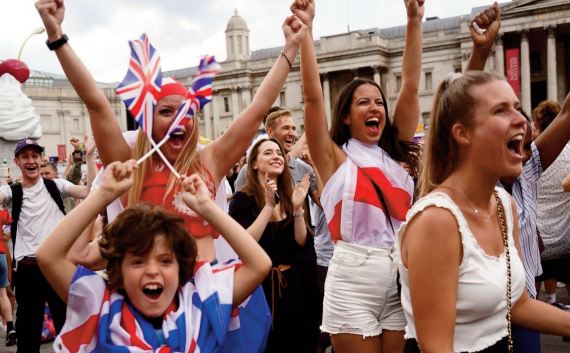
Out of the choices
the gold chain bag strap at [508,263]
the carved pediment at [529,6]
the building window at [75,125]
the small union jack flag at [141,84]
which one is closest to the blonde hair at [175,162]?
the small union jack flag at [141,84]

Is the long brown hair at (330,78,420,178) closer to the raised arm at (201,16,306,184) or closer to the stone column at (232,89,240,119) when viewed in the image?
the raised arm at (201,16,306,184)

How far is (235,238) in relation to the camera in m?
2.19

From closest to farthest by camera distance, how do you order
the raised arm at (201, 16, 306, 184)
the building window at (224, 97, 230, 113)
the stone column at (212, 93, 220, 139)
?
the raised arm at (201, 16, 306, 184) < the stone column at (212, 93, 220, 139) < the building window at (224, 97, 230, 113)

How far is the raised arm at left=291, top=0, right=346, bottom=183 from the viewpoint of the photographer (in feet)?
10.4

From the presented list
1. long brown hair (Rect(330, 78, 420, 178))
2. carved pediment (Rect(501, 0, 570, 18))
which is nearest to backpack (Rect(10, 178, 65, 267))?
long brown hair (Rect(330, 78, 420, 178))

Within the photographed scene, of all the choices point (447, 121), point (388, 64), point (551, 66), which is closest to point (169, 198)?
point (447, 121)

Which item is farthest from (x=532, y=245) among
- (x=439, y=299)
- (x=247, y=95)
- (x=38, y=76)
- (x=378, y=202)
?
(x=38, y=76)

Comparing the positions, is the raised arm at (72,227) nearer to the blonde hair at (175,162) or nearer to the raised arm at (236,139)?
the blonde hair at (175,162)

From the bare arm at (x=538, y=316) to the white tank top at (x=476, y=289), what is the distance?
14 centimetres

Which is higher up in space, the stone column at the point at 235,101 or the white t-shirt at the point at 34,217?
the stone column at the point at 235,101

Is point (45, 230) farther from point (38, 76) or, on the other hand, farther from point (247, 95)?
point (38, 76)

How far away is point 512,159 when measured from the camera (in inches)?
74.4

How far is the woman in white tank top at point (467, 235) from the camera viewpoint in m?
1.82

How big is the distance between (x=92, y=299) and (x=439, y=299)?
1.10 meters
